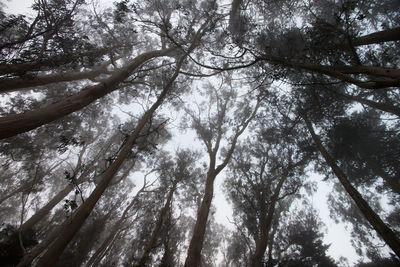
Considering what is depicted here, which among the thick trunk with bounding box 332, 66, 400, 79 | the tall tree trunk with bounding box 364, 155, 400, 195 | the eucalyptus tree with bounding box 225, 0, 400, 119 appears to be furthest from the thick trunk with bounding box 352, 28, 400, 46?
the tall tree trunk with bounding box 364, 155, 400, 195

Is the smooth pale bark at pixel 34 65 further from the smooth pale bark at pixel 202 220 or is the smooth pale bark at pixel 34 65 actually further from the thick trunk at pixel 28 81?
the smooth pale bark at pixel 202 220

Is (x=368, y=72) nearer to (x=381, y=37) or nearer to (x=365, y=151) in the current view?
(x=381, y=37)

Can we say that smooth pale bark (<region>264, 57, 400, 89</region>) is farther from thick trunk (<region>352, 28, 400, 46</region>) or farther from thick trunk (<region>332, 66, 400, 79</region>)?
thick trunk (<region>352, 28, 400, 46</region>)

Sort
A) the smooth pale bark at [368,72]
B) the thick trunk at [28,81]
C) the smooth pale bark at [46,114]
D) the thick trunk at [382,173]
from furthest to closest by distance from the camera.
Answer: the thick trunk at [382,173] < the thick trunk at [28,81] < the smooth pale bark at [46,114] < the smooth pale bark at [368,72]

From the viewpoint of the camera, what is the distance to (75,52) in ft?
25.7

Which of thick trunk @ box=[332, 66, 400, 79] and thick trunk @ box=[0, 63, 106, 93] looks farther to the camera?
thick trunk @ box=[0, 63, 106, 93]

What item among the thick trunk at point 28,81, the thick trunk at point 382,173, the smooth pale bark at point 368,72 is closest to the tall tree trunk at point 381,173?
the thick trunk at point 382,173

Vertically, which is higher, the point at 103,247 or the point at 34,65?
the point at 34,65

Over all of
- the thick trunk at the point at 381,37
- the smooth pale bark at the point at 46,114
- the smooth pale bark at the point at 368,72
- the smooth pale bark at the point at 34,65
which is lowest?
the smooth pale bark at the point at 46,114

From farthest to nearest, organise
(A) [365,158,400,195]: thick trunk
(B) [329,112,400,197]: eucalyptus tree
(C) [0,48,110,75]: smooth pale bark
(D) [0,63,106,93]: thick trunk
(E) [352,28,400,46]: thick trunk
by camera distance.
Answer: (A) [365,158,400,195]: thick trunk, (B) [329,112,400,197]: eucalyptus tree, (D) [0,63,106,93]: thick trunk, (C) [0,48,110,75]: smooth pale bark, (E) [352,28,400,46]: thick trunk

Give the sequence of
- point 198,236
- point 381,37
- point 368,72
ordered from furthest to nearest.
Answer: point 198,236, point 381,37, point 368,72

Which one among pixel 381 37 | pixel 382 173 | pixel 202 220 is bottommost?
pixel 202 220

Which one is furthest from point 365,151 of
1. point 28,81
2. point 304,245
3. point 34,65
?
point 28,81

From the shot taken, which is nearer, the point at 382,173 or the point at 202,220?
the point at 202,220
